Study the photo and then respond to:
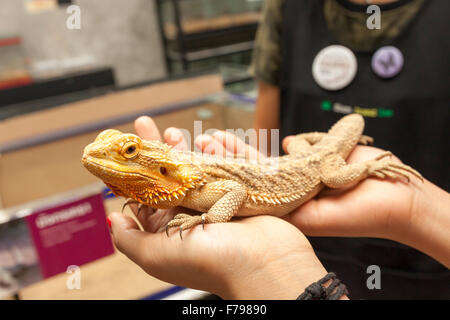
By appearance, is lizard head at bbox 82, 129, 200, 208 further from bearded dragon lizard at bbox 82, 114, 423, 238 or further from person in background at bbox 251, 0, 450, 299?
person in background at bbox 251, 0, 450, 299

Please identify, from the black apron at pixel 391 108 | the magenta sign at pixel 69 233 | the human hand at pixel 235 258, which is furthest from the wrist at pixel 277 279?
the magenta sign at pixel 69 233

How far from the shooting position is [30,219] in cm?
137

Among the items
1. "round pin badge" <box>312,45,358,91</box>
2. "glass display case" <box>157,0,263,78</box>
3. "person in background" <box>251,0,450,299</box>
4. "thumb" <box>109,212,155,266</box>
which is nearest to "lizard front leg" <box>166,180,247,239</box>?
"thumb" <box>109,212,155,266</box>

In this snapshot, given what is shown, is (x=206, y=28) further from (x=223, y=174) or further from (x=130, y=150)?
(x=130, y=150)

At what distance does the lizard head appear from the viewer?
1040 mm

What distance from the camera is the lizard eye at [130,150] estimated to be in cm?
106

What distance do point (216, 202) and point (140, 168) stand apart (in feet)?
0.79

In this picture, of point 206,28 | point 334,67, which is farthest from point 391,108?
point 206,28

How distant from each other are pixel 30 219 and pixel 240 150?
0.77 m
